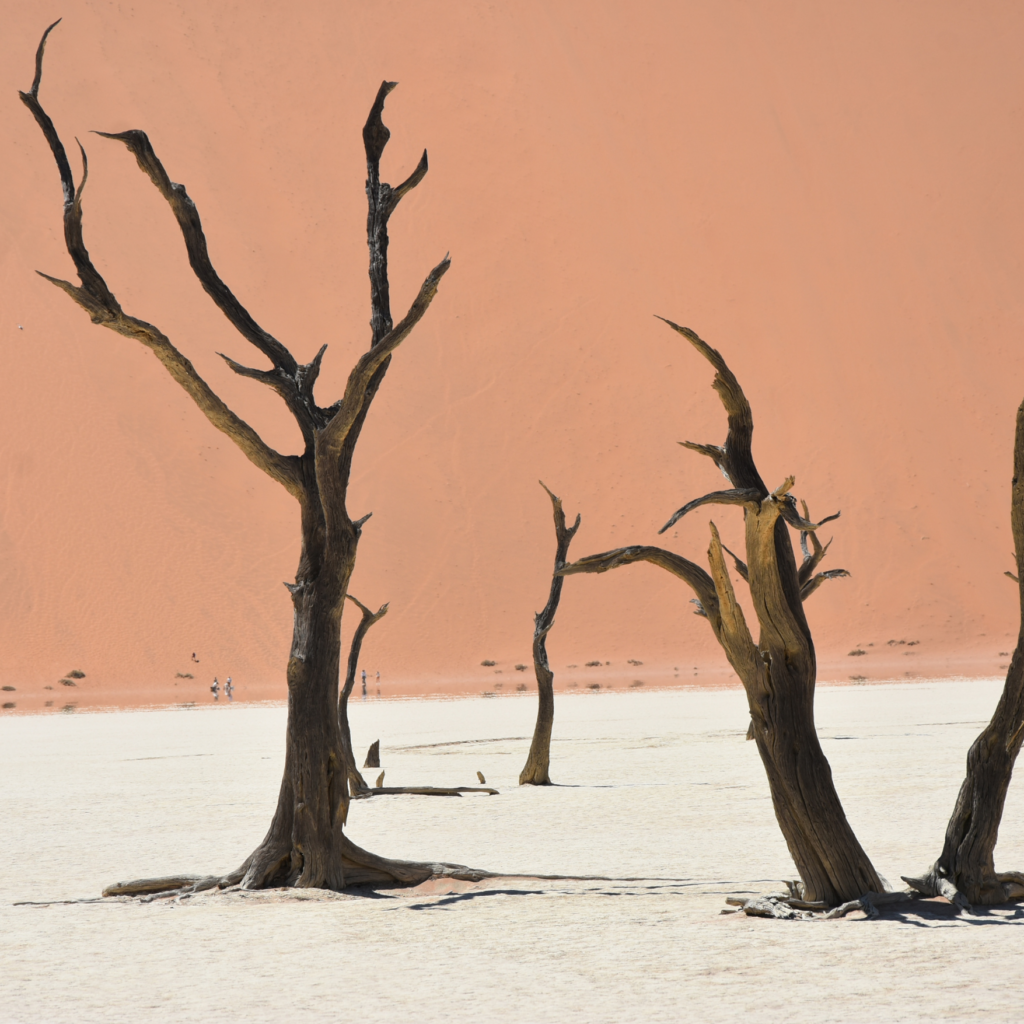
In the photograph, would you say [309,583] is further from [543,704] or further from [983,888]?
[543,704]

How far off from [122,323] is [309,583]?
6.63ft

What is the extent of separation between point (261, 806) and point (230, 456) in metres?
53.5

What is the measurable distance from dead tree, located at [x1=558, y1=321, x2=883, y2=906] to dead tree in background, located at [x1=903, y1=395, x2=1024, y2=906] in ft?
1.50

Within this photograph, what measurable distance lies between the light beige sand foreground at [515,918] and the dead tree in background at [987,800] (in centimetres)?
20

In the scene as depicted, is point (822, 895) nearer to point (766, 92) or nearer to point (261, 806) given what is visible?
point (261, 806)

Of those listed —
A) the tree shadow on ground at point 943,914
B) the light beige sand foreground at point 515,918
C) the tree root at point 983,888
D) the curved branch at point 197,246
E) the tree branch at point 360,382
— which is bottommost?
the light beige sand foreground at point 515,918

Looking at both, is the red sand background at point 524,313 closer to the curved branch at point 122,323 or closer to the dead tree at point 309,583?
the dead tree at point 309,583

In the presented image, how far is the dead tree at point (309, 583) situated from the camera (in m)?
8.20

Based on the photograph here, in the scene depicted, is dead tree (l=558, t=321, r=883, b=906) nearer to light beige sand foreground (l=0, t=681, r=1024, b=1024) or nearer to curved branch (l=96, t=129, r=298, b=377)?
light beige sand foreground (l=0, t=681, r=1024, b=1024)

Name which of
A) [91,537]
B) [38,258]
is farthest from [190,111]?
[91,537]

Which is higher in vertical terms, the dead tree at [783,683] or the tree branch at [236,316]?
the tree branch at [236,316]

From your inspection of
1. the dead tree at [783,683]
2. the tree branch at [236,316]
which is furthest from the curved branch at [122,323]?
the dead tree at [783,683]

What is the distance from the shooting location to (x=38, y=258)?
223ft

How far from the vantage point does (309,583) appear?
8.40 metres
